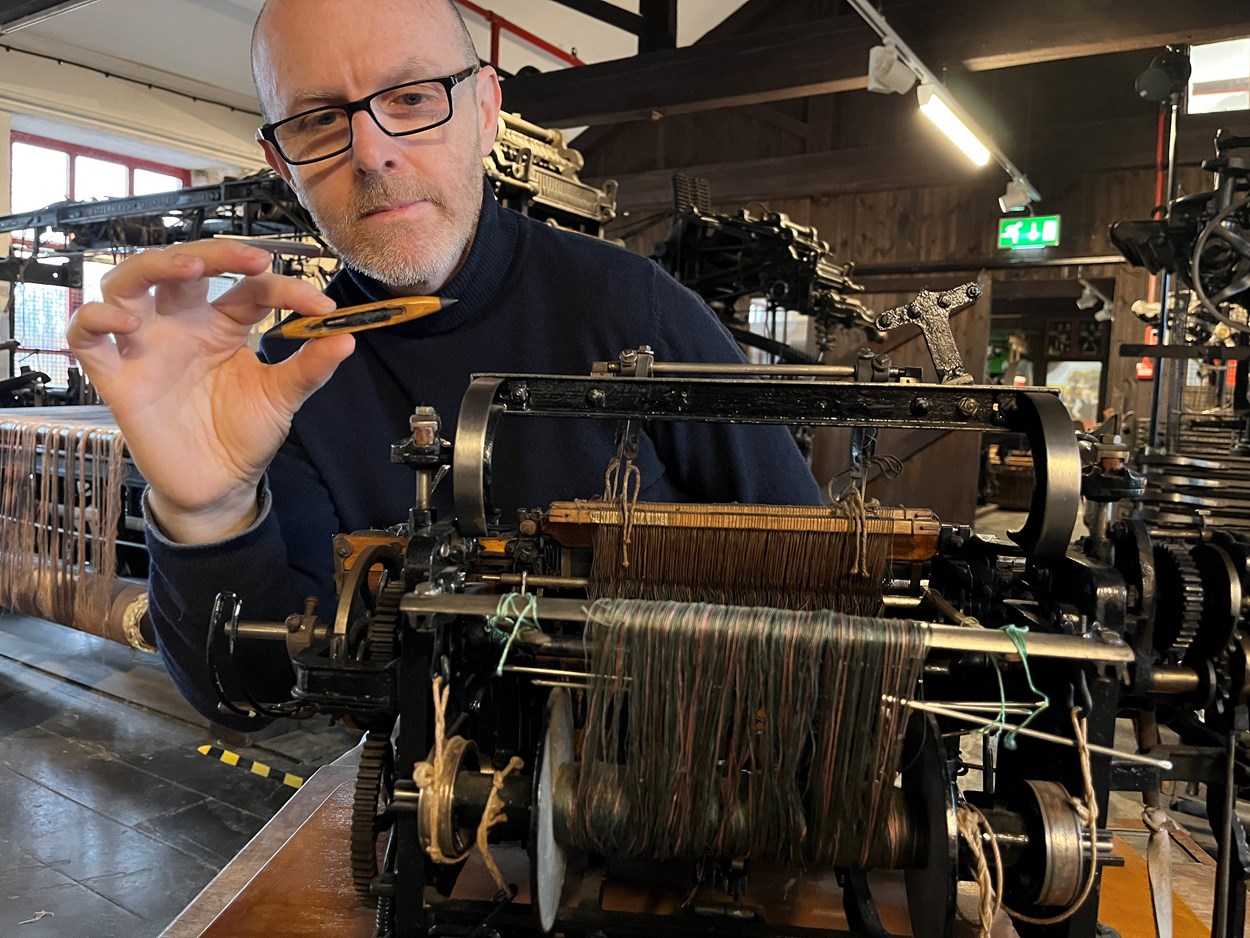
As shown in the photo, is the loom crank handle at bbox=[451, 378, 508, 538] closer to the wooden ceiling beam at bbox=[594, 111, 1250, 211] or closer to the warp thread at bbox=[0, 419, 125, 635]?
the warp thread at bbox=[0, 419, 125, 635]

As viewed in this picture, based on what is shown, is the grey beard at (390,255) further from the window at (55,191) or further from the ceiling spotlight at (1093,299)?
the ceiling spotlight at (1093,299)

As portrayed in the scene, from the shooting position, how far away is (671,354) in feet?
5.67

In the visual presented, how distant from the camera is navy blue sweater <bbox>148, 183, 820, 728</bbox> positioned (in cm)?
159

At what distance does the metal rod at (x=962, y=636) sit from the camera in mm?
751

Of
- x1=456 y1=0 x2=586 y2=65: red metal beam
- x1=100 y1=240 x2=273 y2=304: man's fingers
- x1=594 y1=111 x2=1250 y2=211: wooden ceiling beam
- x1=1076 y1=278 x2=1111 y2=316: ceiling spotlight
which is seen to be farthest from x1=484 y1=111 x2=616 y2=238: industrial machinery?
x1=1076 y1=278 x2=1111 y2=316: ceiling spotlight

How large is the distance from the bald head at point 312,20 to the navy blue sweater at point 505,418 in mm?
329

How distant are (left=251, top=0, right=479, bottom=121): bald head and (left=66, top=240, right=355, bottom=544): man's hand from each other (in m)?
0.37

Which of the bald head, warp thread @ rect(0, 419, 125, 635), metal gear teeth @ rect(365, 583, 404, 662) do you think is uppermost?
the bald head

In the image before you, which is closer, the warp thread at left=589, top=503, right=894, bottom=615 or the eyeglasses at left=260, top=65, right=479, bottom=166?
Answer: the warp thread at left=589, top=503, right=894, bottom=615

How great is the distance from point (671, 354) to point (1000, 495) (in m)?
9.77

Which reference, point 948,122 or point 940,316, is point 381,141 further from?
point 948,122

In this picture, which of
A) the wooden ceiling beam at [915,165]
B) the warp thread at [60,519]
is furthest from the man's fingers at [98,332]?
the wooden ceiling beam at [915,165]

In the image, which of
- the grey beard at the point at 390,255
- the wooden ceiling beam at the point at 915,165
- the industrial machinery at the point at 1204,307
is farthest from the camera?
the wooden ceiling beam at the point at 915,165

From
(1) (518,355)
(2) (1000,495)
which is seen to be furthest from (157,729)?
(2) (1000,495)
